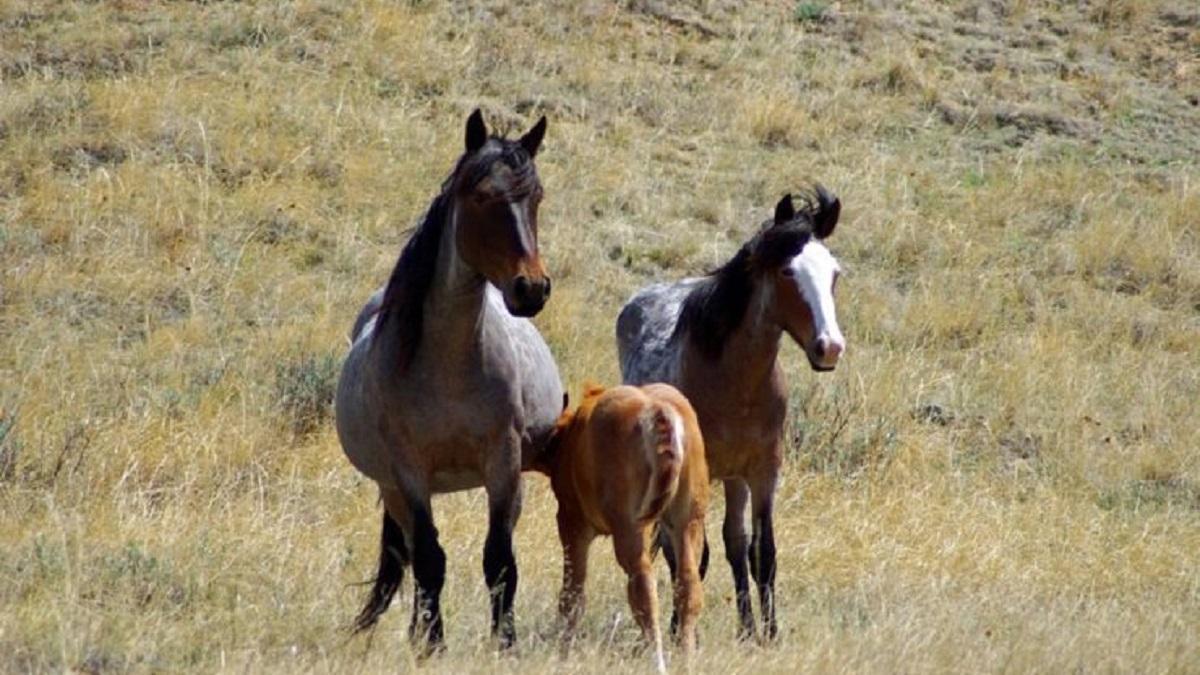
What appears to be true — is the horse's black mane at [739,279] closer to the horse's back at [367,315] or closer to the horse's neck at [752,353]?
the horse's neck at [752,353]

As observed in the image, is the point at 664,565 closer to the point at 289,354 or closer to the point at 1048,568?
the point at 1048,568

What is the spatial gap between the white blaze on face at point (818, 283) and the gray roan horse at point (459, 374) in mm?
1275

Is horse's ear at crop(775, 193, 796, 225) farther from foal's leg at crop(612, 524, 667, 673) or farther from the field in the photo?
foal's leg at crop(612, 524, 667, 673)

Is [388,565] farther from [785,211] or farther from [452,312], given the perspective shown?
[785,211]

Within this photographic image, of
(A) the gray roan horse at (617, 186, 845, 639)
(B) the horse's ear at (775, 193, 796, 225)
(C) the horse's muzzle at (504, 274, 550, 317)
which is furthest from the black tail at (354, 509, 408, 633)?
(B) the horse's ear at (775, 193, 796, 225)

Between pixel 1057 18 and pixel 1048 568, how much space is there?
38.3ft

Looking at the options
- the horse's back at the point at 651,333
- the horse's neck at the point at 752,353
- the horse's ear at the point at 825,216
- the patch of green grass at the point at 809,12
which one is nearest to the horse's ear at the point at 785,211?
the horse's ear at the point at 825,216

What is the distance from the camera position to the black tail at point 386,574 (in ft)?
26.0

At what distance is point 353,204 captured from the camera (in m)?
15.2

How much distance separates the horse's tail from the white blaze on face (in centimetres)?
114

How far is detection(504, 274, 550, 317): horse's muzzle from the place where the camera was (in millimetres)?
7359

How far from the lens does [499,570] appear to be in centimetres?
784

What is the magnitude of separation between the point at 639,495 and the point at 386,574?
162 centimetres

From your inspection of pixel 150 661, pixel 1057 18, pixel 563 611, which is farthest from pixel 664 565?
pixel 1057 18
